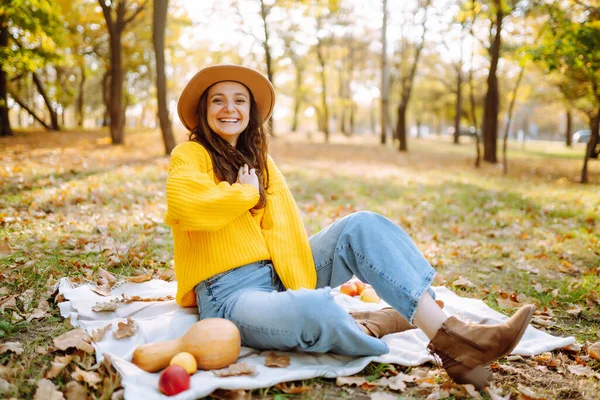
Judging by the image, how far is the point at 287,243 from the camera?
2.74 metres

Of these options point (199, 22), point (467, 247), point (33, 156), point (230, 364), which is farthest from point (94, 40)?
point (230, 364)

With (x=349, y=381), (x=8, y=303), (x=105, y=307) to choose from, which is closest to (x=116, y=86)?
(x=8, y=303)

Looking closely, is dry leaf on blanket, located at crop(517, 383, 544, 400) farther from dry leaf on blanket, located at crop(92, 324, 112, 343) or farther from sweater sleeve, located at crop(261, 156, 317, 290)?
dry leaf on blanket, located at crop(92, 324, 112, 343)

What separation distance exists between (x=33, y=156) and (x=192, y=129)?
9.70 meters

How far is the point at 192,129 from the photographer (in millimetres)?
3066

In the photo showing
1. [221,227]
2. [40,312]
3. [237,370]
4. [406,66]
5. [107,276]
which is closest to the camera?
[237,370]

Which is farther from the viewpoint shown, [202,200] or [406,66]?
[406,66]

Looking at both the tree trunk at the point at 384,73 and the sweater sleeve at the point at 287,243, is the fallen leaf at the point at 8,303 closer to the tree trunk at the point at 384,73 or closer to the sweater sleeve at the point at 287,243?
the sweater sleeve at the point at 287,243

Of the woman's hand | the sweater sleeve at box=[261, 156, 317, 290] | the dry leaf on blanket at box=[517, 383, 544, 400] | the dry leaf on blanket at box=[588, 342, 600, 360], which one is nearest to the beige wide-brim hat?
the woman's hand

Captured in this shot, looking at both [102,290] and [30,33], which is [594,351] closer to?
[102,290]

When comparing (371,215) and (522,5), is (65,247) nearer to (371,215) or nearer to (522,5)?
(371,215)

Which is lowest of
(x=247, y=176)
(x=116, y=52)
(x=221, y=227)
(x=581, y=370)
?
(x=581, y=370)

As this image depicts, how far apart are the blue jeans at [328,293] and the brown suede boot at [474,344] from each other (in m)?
0.22

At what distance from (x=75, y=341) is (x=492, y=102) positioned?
14.4 metres
